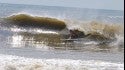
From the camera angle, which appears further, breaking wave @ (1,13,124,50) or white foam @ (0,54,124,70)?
breaking wave @ (1,13,124,50)

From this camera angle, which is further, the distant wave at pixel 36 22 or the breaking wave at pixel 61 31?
the distant wave at pixel 36 22

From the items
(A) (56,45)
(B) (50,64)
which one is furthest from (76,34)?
(B) (50,64)

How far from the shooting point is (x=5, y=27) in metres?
21.3

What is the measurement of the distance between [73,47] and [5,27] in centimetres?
638

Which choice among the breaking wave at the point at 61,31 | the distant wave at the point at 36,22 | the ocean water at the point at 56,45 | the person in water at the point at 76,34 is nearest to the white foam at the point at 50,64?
the ocean water at the point at 56,45

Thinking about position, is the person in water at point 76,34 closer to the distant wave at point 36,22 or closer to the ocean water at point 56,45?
the ocean water at point 56,45

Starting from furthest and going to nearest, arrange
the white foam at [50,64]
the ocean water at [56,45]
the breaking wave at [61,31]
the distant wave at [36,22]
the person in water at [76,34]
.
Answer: the distant wave at [36,22] < the person in water at [76,34] < the breaking wave at [61,31] < the ocean water at [56,45] < the white foam at [50,64]

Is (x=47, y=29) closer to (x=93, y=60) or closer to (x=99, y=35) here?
(x=99, y=35)

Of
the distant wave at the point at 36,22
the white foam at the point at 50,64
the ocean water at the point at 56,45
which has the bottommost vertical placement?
the white foam at the point at 50,64

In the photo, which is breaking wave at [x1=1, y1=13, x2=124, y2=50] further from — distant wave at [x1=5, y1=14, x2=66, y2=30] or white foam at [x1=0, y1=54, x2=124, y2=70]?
white foam at [x1=0, y1=54, x2=124, y2=70]

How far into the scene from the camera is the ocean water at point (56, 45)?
10.6m

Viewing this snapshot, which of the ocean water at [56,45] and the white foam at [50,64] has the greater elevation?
the ocean water at [56,45]

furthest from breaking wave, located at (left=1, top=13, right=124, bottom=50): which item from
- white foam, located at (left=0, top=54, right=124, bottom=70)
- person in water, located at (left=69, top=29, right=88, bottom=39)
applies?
white foam, located at (left=0, top=54, right=124, bottom=70)

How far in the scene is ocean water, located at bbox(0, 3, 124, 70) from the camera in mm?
10648
